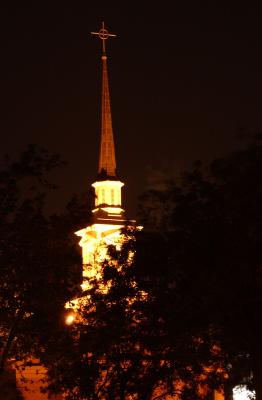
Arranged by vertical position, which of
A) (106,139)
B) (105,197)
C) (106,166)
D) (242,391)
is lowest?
(242,391)

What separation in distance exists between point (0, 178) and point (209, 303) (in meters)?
7.64

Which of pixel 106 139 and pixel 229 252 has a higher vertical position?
pixel 106 139

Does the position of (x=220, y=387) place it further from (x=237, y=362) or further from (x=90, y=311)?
(x=90, y=311)

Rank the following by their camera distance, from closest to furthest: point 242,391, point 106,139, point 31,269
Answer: point 31,269 → point 242,391 → point 106,139

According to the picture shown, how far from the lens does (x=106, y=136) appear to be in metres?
86.9

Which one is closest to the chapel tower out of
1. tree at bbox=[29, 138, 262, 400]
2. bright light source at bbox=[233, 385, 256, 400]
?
bright light source at bbox=[233, 385, 256, 400]

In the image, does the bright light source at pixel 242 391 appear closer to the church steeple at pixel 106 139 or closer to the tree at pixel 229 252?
the tree at pixel 229 252

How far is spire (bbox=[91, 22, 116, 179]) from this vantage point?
8237cm

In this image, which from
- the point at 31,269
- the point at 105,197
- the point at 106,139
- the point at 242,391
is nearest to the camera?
the point at 31,269

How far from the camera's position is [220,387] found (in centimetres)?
3481

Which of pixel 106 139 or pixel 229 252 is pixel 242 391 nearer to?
pixel 229 252

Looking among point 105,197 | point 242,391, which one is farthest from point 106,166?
point 242,391

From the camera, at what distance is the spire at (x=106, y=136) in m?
82.4

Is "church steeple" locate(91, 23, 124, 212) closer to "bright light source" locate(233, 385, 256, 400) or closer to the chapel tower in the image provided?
the chapel tower
